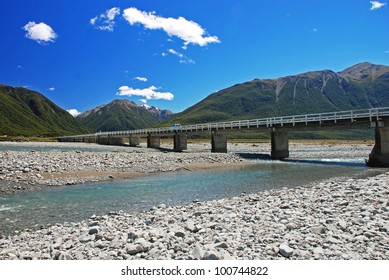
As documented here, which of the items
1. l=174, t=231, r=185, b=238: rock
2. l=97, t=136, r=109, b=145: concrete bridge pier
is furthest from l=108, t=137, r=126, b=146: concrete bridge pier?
l=174, t=231, r=185, b=238: rock

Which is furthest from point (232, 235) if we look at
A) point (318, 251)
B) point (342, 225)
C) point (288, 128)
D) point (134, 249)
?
point (288, 128)

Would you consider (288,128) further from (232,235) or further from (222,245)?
(222,245)

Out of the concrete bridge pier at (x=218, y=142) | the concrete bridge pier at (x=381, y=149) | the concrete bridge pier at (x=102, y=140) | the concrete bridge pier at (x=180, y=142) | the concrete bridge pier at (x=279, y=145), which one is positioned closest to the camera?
the concrete bridge pier at (x=381, y=149)

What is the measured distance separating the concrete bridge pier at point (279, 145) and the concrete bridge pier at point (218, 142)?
39.4ft

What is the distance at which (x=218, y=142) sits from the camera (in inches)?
2297

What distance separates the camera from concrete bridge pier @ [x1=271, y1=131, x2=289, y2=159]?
48.3 meters

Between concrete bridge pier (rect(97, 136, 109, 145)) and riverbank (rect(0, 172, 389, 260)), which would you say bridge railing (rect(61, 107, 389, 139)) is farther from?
concrete bridge pier (rect(97, 136, 109, 145))

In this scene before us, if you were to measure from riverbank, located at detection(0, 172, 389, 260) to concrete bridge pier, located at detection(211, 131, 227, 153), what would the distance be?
46711 mm

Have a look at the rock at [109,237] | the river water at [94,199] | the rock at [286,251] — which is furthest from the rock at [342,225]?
the river water at [94,199]

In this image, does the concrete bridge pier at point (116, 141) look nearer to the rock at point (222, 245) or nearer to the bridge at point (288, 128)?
the bridge at point (288, 128)

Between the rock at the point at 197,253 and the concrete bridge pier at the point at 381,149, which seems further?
the concrete bridge pier at the point at 381,149

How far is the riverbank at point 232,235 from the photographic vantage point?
20.4 feet
